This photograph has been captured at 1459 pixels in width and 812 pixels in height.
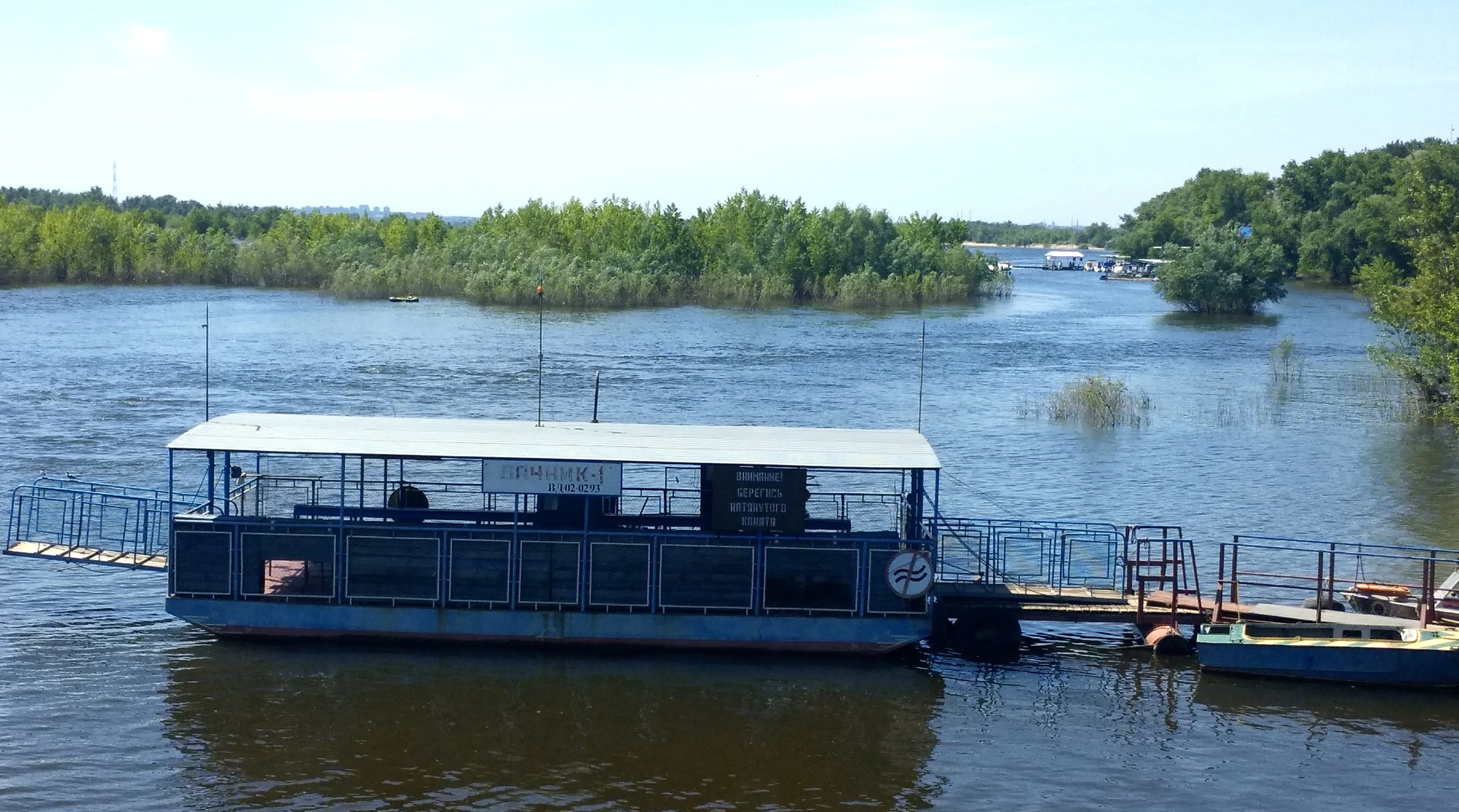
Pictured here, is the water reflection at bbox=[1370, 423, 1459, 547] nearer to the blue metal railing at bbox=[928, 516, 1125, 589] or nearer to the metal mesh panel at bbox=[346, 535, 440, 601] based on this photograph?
the blue metal railing at bbox=[928, 516, 1125, 589]

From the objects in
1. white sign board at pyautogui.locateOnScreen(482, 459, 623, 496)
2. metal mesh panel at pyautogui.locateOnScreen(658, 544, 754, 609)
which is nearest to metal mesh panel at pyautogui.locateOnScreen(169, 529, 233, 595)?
white sign board at pyautogui.locateOnScreen(482, 459, 623, 496)

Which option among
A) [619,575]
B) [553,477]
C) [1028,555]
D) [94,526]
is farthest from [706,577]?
[94,526]

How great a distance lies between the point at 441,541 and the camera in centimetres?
2156

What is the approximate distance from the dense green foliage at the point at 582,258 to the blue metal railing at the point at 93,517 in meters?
62.3

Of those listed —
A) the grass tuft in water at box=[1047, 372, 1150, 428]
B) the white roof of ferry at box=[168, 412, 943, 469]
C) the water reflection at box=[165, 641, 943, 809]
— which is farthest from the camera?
the grass tuft in water at box=[1047, 372, 1150, 428]

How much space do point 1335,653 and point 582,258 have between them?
86689 mm

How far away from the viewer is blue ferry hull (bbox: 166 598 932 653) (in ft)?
71.3

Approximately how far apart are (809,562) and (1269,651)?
698cm

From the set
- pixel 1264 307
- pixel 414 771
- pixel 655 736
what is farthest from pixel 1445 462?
pixel 1264 307

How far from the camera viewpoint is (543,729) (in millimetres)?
19578

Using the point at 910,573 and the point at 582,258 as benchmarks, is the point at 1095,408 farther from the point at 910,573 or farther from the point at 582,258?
the point at 582,258

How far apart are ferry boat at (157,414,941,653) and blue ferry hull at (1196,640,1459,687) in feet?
15.0

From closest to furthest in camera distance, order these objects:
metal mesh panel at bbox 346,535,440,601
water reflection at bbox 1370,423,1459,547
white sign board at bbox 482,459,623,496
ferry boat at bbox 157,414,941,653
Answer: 1. white sign board at bbox 482,459,623,496
2. ferry boat at bbox 157,414,941,653
3. metal mesh panel at bbox 346,535,440,601
4. water reflection at bbox 1370,423,1459,547

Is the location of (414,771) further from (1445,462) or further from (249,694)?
(1445,462)
